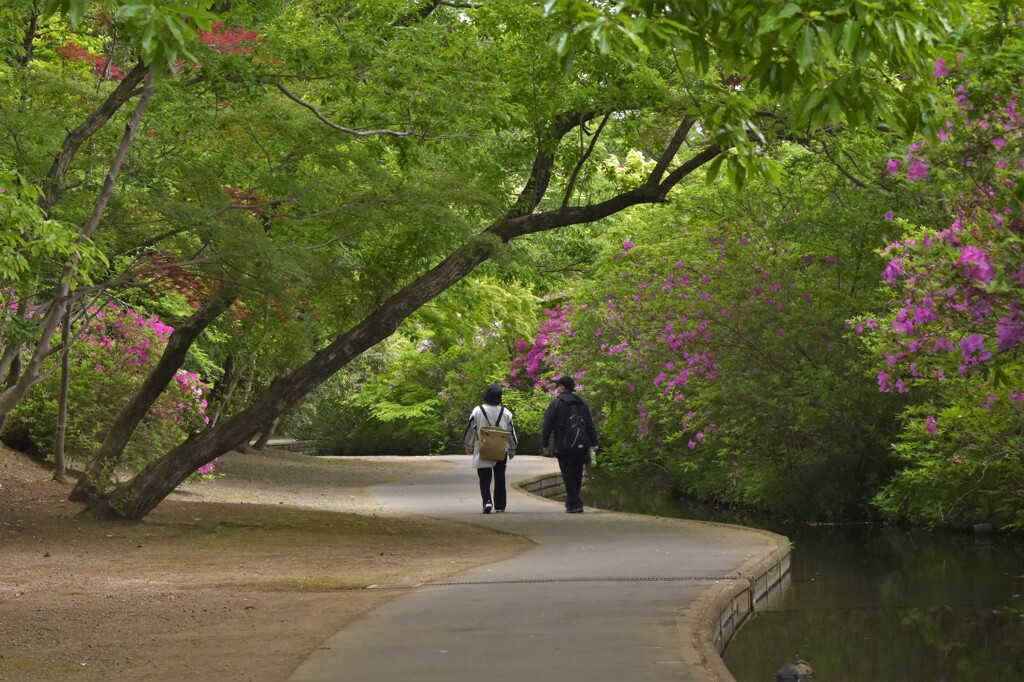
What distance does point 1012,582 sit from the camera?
13281 millimetres

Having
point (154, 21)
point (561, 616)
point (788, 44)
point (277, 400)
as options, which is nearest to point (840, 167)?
point (277, 400)

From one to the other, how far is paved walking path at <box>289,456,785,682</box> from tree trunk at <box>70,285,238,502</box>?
489 cm

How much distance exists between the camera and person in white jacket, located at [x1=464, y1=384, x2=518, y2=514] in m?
17.9

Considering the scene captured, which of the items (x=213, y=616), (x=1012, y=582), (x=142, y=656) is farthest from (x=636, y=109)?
(x=142, y=656)

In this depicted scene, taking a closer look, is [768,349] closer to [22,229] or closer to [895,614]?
[895,614]

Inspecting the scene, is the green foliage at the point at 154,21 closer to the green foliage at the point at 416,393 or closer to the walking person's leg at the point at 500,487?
the walking person's leg at the point at 500,487

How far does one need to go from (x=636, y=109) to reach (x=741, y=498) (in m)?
9.07

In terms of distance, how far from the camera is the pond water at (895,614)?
30.1ft

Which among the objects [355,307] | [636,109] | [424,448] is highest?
[636,109]

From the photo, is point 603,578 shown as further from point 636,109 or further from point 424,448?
point 424,448

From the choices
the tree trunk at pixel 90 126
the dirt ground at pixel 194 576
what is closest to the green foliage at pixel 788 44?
the dirt ground at pixel 194 576

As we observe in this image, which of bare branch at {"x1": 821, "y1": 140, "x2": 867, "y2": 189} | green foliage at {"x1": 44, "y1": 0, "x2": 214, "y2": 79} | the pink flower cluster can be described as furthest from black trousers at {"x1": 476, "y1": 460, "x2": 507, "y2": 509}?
green foliage at {"x1": 44, "y1": 0, "x2": 214, "y2": 79}

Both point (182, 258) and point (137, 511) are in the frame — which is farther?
point (137, 511)

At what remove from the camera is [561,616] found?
29.2ft
